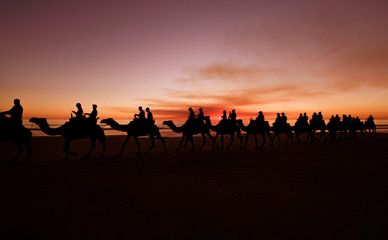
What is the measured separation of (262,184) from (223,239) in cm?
304

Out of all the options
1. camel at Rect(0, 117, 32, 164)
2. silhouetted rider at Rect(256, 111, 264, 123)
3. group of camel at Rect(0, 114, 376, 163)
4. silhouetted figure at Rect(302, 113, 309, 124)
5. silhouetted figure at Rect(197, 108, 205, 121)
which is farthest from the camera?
silhouetted figure at Rect(302, 113, 309, 124)

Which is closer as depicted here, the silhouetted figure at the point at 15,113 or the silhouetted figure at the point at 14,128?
the silhouetted figure at the point at 14,128

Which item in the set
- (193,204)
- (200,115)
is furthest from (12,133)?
(200,115)

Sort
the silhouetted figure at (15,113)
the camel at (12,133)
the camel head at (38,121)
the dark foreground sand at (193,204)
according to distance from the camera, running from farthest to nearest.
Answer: the camel head at (38,121), the silhouetted figure at (15,113), the camel at (12,133), the dark foreground sand at (193,204)

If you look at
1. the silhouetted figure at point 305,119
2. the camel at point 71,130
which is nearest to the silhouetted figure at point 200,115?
the camel at point 71,130

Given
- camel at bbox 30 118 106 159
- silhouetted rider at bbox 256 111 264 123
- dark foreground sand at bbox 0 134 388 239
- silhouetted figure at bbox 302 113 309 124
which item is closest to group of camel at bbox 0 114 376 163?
camel at bbox 30 118 106 159

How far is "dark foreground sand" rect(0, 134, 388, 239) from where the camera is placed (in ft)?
11.5

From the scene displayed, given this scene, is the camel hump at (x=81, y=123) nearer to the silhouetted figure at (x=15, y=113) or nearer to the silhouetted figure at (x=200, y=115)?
the silhouetted figure at (x=15, y=113)

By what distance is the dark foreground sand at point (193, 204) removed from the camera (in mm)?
3514

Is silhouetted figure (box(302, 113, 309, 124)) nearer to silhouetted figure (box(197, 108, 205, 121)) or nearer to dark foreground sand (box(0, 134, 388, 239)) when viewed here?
silhouetted figure (box(197, 108, 205, 121))

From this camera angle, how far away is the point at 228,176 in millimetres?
6875

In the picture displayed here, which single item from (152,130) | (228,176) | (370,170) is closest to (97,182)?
(228,176)

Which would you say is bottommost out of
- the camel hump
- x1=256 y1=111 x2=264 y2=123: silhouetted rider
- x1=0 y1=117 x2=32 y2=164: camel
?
x1=0 y1=117 x2=32 y2=164: camel

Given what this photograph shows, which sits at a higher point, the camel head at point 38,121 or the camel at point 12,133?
the camel head at point 38,121
